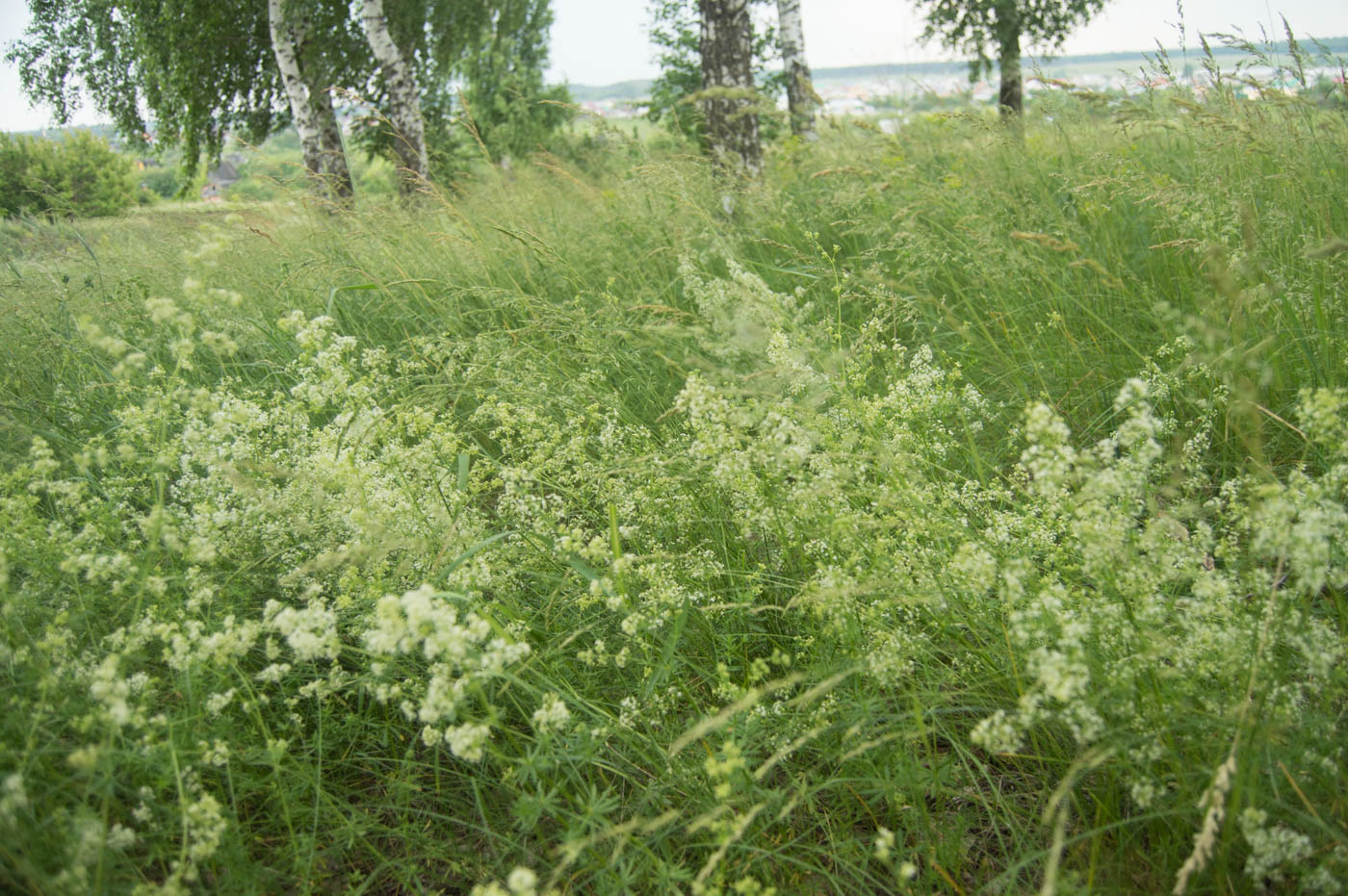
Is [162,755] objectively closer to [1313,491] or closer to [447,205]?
[1313,491]

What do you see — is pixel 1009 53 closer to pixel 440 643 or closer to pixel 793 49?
pixel 793 49

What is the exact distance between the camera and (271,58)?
13516 millimetres

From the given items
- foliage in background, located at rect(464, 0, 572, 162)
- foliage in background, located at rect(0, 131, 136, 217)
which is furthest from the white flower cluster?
foliage in background, located at rect(464, 0, 572, 162)

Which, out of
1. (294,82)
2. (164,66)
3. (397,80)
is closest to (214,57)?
(164,66)

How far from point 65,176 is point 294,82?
3.42 m

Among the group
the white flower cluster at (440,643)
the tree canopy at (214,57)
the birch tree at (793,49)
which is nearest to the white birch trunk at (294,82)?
the tree canopy at (214,57)

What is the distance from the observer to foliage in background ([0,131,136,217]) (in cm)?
699

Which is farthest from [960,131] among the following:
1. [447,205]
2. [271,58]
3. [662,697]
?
[271,58]

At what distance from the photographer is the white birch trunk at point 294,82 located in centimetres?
972

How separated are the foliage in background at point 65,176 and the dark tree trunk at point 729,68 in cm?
522

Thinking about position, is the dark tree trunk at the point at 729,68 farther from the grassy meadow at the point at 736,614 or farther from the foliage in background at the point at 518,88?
the foliage in background at the point at 518,88

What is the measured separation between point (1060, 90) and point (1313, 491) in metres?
4.10

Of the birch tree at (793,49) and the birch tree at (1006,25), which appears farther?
the birch tree at (1006,25)

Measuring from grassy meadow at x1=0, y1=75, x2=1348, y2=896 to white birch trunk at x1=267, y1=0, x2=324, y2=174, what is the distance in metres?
8.43
